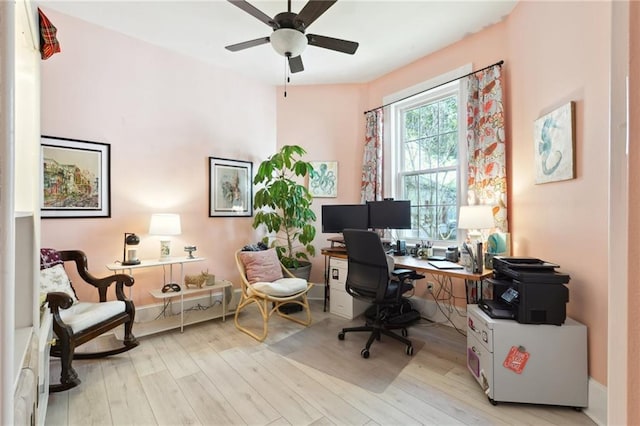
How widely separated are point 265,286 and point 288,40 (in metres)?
2.08

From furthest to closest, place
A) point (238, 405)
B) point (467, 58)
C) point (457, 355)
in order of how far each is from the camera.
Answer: point (467, 58)
point (457, 355)
point (238, 405)

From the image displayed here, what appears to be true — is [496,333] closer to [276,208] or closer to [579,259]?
[579,259]

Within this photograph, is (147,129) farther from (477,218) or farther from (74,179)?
(477,218)

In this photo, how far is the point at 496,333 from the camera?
5.97 feet

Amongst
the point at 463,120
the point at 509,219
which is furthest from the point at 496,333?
the point at 463,120

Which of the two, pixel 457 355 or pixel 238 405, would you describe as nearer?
pixel 238 405

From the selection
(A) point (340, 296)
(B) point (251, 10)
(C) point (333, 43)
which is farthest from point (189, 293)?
(C) point (333, 43)

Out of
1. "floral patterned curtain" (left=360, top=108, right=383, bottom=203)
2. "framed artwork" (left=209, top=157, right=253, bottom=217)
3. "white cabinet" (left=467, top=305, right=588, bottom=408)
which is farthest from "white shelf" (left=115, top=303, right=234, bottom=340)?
"white cabinet" (left=467, top=305, right=588, bottom=408)

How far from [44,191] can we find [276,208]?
2.15m

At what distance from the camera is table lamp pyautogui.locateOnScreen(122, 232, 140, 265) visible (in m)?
2.75

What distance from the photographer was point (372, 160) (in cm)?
372

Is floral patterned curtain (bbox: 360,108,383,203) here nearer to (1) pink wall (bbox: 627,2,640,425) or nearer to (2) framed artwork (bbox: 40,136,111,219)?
(2) framed artwork (bbox: 40,136,111,219)

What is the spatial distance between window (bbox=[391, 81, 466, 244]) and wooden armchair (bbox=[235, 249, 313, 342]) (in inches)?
61.4

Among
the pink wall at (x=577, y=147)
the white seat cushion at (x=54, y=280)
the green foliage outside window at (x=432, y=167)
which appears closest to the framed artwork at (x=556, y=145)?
the pink wall at (x=577, y=147)
